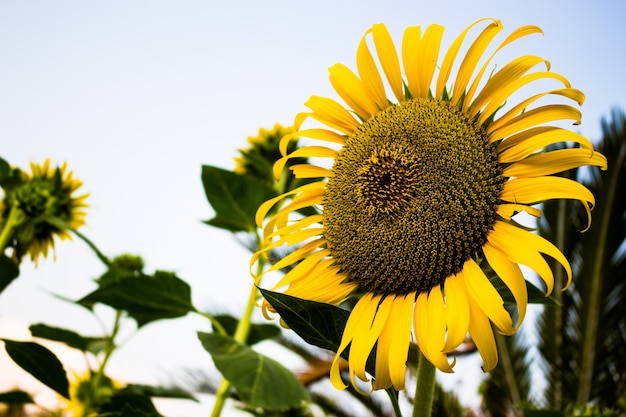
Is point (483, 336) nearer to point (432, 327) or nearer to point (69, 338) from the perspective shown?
point (432, 327)

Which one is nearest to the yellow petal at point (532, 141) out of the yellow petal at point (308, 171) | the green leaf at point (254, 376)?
the yellow petal at point (308, 171)

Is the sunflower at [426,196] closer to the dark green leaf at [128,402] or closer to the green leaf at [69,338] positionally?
the dark green leaf at [128,402]

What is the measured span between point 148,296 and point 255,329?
17.3 inches

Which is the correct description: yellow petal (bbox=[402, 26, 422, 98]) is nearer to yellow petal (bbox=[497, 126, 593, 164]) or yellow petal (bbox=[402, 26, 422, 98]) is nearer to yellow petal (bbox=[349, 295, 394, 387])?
yellow petal (bbox=[497, 126, 593, 164])

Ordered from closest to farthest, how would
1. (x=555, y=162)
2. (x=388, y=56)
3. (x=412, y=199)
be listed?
(x=555, y=162)
(x=412, y=199)
(x=388, y=56)

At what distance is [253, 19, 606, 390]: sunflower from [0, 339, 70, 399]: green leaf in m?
0.70

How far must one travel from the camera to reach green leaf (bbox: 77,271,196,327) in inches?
70.9

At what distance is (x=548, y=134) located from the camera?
1077 mm

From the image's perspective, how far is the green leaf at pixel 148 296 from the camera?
180cm

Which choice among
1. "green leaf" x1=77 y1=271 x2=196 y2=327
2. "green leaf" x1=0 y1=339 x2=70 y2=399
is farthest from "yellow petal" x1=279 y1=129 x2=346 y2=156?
"green leaf" x1=0 y1=339 x2=70 y2=399

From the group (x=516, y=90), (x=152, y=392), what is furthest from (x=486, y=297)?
(x=152, y=392)

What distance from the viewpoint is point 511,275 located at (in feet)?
3.28

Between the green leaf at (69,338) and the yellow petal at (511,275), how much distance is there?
5.19 ft

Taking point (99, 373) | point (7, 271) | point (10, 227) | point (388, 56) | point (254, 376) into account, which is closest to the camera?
point (388, 56)
